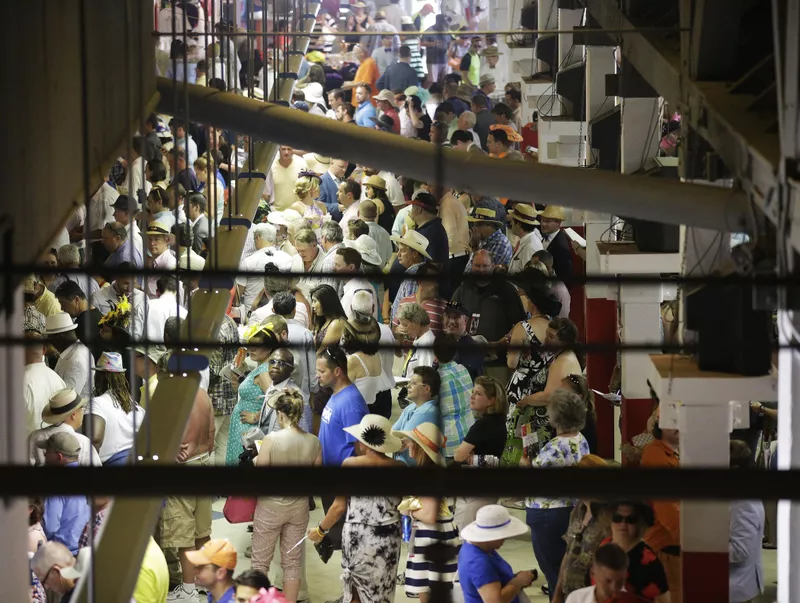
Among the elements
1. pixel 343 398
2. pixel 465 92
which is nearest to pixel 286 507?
pixel 343 398

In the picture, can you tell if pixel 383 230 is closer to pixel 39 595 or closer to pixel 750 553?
pixel 750 553

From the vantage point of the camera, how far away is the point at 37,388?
6.84 m

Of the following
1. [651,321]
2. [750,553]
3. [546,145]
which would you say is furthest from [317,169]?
[750,553]

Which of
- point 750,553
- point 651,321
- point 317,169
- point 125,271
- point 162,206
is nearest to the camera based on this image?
point 125,271

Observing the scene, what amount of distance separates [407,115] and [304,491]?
1476 cm

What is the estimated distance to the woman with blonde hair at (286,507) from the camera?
646 centimetres

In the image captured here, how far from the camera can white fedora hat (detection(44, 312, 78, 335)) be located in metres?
7.85

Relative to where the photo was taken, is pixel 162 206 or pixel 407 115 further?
pixel 407 115

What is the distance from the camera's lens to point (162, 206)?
10188 mm

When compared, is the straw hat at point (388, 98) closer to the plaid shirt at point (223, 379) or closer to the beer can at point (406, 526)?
the plaid shirt at point (223, 379)

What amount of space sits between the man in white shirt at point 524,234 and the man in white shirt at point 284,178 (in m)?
3.02

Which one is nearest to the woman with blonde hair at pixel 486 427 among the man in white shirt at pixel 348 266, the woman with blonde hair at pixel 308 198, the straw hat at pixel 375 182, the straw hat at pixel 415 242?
the man in white shirt at pixel 348 266

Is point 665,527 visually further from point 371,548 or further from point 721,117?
point 721,117

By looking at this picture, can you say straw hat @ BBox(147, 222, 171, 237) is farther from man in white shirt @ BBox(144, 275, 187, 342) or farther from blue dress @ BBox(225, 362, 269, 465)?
blue dress @ BBox(225, 362, 269, 465)
